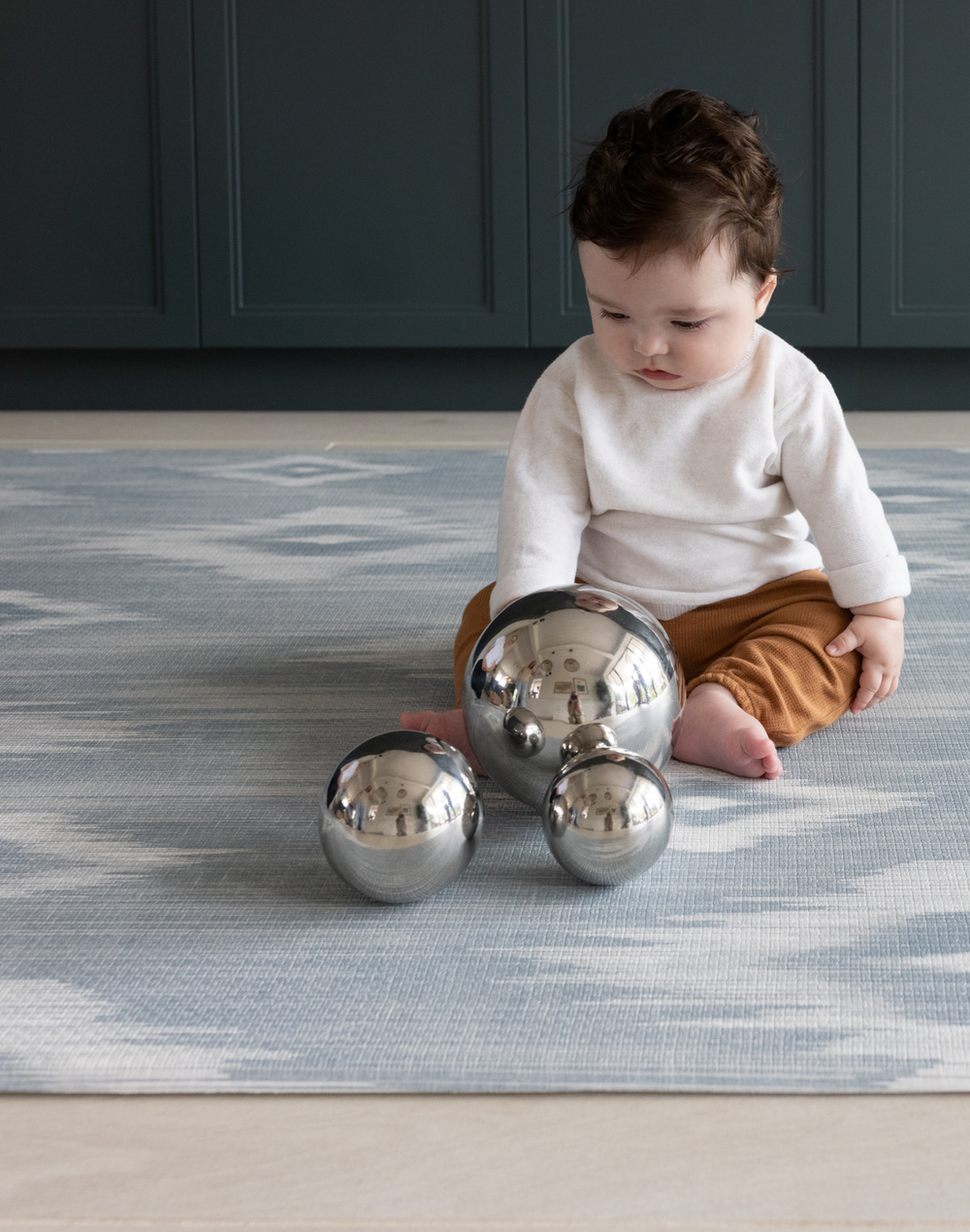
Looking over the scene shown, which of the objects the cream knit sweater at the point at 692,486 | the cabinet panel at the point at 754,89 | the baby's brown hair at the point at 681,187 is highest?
the cabinet panel at the point at 754,89

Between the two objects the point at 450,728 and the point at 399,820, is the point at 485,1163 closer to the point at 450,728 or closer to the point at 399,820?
the point at 399,820

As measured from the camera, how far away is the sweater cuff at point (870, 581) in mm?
867

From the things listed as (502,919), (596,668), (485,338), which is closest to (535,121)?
(485,338)

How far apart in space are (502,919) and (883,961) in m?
0.17

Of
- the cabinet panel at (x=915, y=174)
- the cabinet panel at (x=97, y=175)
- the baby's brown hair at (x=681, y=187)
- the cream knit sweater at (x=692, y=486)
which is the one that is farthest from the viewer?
the cabinet panel at (x=97, y=175)

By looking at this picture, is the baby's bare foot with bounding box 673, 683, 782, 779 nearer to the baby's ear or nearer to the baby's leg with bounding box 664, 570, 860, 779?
the baby's leg with bounding box 664, 570, 860, 779

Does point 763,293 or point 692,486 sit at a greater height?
point 763,293

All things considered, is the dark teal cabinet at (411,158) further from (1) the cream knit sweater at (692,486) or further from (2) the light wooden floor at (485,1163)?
(2) the light wooden floor at (485,1163)

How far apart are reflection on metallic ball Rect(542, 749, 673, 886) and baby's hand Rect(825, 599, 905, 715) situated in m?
0.27

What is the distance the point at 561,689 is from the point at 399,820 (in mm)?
137

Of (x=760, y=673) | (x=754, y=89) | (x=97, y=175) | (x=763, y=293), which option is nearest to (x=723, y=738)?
(x=760, y=673)

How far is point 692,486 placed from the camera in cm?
90

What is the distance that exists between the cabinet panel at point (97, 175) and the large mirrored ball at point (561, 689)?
1.77 m

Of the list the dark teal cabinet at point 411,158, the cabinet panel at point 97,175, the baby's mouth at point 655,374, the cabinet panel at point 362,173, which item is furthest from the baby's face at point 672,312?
the cabinet panel at point 97,175
